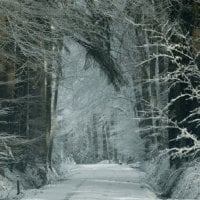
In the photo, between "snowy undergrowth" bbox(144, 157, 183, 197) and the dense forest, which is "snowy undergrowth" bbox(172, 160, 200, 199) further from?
"snowy undergrowth" bbox(144, 157, 183, 197)

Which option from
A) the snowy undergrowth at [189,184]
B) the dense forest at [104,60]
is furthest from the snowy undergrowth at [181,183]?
the dense forest at [104,60]

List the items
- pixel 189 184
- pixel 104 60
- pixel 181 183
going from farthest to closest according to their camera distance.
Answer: pixel 181 183 < pixel 189 184 < pixel 104 60

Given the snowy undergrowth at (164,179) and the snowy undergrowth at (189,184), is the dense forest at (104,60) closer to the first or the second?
the snowy undergrowth at (164,179)

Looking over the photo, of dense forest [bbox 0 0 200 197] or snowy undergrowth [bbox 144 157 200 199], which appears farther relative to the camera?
snowy undergrowth [bbox 144 157 200 199]

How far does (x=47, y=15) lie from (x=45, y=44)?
1.34m

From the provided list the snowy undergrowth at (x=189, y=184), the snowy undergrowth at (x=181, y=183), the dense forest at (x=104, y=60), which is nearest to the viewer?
the dense forest at (x=104, y=60)

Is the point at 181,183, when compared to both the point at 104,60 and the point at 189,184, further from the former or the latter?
the point at 104,60

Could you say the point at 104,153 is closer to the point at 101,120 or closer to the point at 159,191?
the point at 101,120

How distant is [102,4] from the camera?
1562 cm

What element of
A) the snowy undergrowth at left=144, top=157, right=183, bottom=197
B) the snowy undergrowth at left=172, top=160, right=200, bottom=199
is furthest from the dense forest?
the snowy undergrowth at left=172, top=160, right=200, bottom=199

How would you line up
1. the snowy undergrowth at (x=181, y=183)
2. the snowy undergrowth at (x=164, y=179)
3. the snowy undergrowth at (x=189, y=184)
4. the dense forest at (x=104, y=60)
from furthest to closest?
the snowy undergrowth at (x=164, y=179) < the snowy undergrowth at (x=181, y=183) < the snowy undergrowth at (x=189, y=184) < the dense forest at (x=104, y=60)

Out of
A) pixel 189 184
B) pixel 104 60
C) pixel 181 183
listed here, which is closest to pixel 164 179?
pixel 181 183

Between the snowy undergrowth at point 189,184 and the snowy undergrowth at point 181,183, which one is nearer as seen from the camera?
the snowy undergrowth at point 189,184

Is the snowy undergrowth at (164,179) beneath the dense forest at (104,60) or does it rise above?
beneath
